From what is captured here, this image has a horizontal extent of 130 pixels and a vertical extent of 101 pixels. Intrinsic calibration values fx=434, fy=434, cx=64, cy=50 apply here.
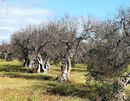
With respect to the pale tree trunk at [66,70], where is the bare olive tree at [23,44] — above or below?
above

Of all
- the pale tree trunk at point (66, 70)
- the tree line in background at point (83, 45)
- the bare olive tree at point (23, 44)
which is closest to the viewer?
the tree line in background at point (83, 45)

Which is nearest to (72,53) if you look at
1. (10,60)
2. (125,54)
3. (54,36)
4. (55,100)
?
(54,36)

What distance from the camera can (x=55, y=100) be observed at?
29.7 m

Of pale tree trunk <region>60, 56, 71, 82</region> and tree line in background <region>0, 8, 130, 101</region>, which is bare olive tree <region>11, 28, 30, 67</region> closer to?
tree line in background <region>0, 8, 130, 101</region>

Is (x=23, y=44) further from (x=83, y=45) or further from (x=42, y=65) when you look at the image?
(x=83, y=45)

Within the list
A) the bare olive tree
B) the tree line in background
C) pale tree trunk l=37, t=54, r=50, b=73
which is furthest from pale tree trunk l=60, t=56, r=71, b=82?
the bare olive tree

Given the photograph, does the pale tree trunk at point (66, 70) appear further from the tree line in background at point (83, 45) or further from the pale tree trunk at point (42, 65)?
the pale tree trunk at point (42, 65)

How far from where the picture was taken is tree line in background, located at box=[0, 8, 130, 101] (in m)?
35.1

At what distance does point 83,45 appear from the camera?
5862 cm

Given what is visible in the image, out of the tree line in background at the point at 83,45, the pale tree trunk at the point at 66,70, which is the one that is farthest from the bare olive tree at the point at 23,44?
the pale tree trunk at the point at 66,70

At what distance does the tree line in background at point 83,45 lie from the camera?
35062mm

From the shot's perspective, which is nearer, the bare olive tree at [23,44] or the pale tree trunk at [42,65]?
the pale tree trunk at [42,65]

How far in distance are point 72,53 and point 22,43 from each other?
2948 centimetres

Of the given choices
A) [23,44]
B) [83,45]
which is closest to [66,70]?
[83,45]
